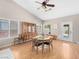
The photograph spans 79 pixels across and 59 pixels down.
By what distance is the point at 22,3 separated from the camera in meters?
7.59

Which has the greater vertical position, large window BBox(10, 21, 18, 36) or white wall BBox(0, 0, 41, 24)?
white wall BBox(0, 0, 41, 24)

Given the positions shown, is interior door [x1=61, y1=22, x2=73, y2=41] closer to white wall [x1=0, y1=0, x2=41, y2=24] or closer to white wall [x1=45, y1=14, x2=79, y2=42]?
white wall [x1=45, y1=14, x2=79, y2=42]

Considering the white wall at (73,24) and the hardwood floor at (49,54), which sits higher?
the white wall at (73,24)

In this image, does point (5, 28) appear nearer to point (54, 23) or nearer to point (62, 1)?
point (62, 1)

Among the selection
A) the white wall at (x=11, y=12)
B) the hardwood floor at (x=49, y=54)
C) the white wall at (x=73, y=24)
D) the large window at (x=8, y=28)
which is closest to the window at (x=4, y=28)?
the large window at (x=8, y=28)

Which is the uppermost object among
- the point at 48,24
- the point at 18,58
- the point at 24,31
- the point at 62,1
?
the point at 62,1

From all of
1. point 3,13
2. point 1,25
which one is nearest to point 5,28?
point 1,25

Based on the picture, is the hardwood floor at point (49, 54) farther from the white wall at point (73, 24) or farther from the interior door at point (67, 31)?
the interior door at point (67, 31)

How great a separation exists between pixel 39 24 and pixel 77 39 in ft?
16.6

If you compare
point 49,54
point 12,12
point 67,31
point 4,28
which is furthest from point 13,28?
point 67,31

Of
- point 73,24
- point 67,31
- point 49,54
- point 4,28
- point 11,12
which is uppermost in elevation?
point 11,12

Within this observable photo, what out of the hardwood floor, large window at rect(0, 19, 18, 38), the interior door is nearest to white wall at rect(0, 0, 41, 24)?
large window at rect(0, 19, 18, 38)

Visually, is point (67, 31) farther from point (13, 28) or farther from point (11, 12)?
point (11, 12)

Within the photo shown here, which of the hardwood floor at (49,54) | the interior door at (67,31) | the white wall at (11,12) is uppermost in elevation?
the white wall at (11,12)
